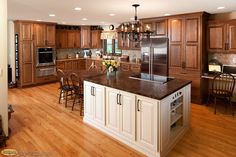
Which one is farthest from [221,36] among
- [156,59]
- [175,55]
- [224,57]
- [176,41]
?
[156,59]

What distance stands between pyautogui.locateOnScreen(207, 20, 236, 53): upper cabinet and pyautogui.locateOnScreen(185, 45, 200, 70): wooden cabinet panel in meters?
0.39

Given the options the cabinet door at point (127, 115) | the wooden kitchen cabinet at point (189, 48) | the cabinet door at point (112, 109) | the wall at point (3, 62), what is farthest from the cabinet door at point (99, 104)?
the wooden kitchen cabinet at point (189, 48)

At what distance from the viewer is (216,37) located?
538cm

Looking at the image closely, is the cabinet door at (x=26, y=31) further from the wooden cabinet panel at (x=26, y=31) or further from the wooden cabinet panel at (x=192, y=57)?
the wooden cabinet panel at (x=192, y=57)

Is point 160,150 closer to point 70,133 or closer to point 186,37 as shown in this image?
point 70,133

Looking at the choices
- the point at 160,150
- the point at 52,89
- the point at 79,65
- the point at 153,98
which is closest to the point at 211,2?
the point at 153,98

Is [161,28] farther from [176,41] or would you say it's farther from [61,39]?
[61,39]

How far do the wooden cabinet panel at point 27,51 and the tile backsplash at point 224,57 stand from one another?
6.18m

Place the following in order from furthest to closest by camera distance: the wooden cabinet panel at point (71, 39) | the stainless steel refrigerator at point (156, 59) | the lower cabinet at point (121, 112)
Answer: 1. the wooden cabinet panel at point (71, 39)
2. the stainless steel refrigerator at point (156, 59)
3. the lower cabinet at point (121, 112)

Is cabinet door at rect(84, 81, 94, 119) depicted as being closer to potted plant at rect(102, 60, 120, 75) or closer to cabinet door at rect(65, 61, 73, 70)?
potted plant at rect(102, 60, 120, 75)

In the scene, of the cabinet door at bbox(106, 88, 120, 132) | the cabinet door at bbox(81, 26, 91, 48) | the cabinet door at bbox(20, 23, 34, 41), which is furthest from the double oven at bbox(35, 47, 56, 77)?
the cabinet door at bbox(106, 88, 120, 132)

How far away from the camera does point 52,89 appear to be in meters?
7.45

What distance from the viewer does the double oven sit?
25.9ft

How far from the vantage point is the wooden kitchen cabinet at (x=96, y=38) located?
9477 mm
